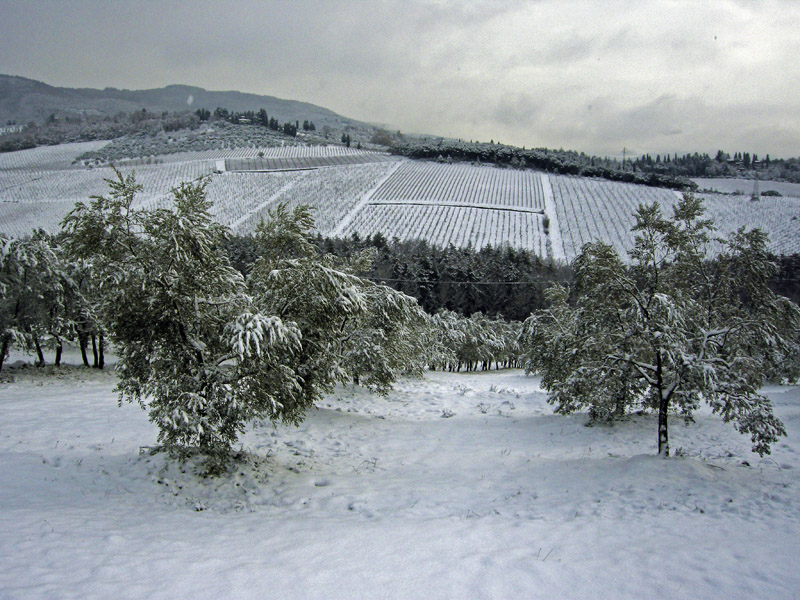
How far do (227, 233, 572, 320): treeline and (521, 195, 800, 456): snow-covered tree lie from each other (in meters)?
53.0

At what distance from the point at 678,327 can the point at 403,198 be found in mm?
103374

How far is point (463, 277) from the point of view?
69562mm

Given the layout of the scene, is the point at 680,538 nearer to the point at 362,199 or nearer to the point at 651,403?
the point at 651,403

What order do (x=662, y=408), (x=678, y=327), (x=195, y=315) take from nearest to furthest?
(x=195, y=315)
(x=678, y=327)
(x=662, y=408)

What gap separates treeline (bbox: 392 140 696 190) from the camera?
137000 mm

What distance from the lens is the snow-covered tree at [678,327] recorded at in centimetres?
1029

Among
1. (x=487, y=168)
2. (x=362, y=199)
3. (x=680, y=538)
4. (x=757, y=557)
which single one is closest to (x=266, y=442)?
(x=680, y=538)

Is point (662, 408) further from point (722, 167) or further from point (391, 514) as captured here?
point (722, 167)

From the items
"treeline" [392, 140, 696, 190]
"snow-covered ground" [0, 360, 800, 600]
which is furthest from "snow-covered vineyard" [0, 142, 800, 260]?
"snow-covered ground" [0, 360, 800, 600]

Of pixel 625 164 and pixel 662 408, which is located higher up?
pixel 625 164

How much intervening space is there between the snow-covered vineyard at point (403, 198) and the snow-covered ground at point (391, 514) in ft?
203

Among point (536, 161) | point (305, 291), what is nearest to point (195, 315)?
point (305, 291)

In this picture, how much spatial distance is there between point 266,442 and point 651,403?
1034cm

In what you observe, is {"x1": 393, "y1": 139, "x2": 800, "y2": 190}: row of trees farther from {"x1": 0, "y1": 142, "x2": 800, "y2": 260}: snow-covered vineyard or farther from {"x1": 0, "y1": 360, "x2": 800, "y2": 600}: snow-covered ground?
{"x1": 0, "y1": 360, "x2": 800, "y2": 600}: snow-covered ground
